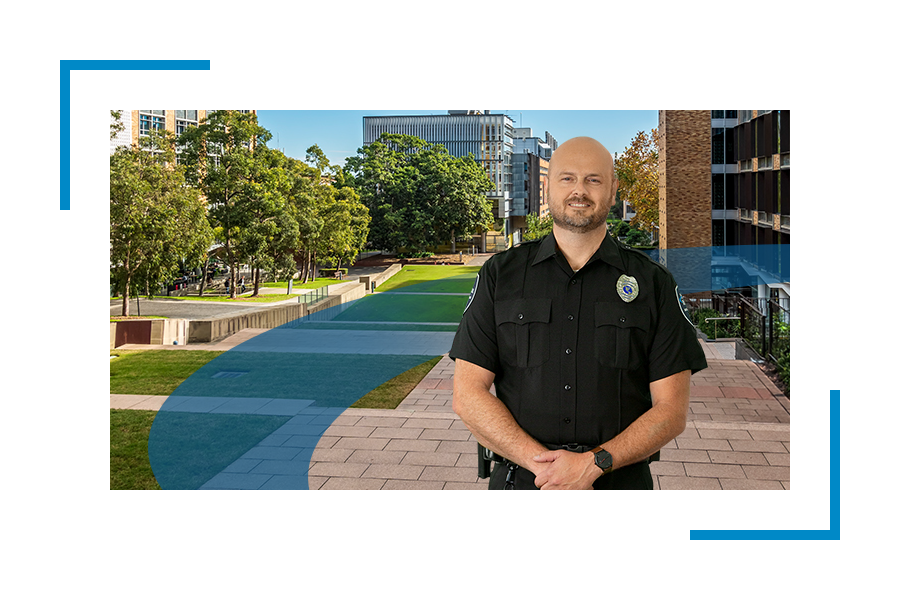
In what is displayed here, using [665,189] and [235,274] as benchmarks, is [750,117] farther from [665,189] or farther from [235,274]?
[235,274]

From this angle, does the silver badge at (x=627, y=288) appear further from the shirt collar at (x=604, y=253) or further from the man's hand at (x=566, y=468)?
the man's hand at (x=566, y=468)

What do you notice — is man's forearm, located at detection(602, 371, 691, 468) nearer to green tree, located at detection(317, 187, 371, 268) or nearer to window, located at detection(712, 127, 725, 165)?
green tree, located at detection(317, 187, 371, 268)

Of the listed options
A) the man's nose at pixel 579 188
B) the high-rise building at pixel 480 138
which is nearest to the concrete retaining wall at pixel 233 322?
the high-rise building at pixel 480 138

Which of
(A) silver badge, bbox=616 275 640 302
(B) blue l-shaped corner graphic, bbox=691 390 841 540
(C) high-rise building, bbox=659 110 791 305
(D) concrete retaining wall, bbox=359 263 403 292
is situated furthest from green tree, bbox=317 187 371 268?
(A) silver badge, bbox=616 275 640 302

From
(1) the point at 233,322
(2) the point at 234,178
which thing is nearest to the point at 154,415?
(1) the point at 233,322

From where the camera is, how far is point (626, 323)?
2.12m

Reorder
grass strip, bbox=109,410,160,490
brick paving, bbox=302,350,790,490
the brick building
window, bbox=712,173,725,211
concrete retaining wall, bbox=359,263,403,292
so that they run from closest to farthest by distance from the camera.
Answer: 1. brick paving, bbox=302,350,790,490
2. grass strip, bbox=109,410,160,490
3. the brick building
4. window, bbox=712,173,725,211
5. concrete retaining wall, bbox=359,263,403,292

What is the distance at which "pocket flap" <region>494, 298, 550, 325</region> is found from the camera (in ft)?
7.05

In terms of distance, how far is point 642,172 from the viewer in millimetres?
20453

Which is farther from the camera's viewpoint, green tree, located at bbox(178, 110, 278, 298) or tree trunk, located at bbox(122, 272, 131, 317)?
green tree, located at bbox(178, 110, 278, 298)

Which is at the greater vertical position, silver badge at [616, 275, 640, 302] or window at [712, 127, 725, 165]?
window at [712, 127, 725, 165]

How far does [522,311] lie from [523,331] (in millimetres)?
56
